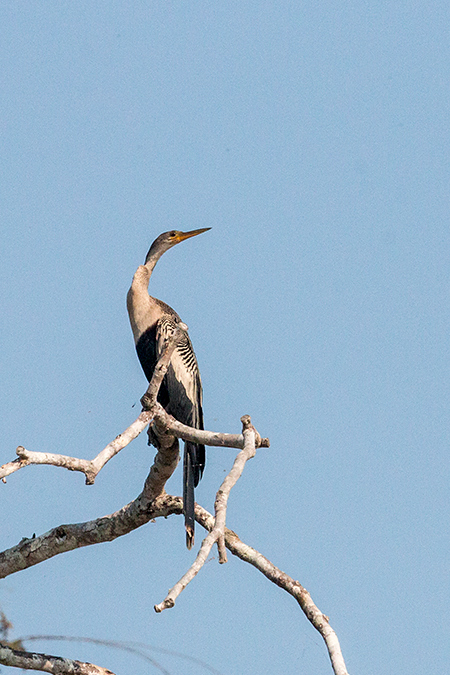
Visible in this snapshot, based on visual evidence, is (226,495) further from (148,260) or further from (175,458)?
(148,260)

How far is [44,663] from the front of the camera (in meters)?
3.77

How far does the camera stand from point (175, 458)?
421 cm

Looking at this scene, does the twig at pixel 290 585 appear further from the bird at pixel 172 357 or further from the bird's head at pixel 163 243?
the bird's head at pixel 163 243

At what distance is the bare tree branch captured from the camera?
3.74 m

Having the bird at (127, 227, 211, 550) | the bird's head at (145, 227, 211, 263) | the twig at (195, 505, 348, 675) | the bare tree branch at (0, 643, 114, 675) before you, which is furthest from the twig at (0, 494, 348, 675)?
the bird's head at (145, 227, 211, 263)

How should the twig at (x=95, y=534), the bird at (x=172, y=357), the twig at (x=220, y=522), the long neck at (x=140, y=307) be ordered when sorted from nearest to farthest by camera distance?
1. the twig at (x=220, y=522)
2. the twig at (x=95, y=534)
3. the bird at (x=172, y=357)
4. the long neck at (x=140, y=307)

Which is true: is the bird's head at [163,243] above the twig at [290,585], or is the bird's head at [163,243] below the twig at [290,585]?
above

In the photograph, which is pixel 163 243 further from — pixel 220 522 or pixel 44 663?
pixel 220 522

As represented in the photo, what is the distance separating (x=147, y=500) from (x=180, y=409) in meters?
1.05

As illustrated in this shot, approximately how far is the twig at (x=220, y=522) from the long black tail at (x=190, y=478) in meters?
1.11

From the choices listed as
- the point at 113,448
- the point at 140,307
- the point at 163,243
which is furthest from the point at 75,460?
the point at 163,243

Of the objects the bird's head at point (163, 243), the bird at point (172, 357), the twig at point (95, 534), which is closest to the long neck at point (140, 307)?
the bird at point (172, 357)

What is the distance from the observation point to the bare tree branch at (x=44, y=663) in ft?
12.3

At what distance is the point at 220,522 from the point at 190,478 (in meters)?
1.61
